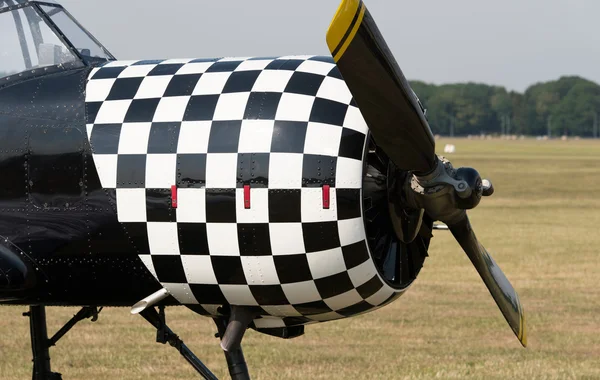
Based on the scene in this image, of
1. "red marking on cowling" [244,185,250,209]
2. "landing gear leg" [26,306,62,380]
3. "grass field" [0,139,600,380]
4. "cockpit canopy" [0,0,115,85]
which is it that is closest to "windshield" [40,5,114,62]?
"cockpit canopy" [0,0,115,85]

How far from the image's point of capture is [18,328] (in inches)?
604

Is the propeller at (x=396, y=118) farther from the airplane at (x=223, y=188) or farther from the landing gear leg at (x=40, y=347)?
the landing gear leg at (x=40, y=347)

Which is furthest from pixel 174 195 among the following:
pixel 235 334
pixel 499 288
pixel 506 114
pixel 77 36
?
pixel 506 114

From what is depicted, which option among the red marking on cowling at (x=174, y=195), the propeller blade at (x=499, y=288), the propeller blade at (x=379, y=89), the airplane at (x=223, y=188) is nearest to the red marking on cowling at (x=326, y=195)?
the airplane at (x=223, y=188)

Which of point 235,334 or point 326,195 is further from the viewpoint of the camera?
point 235,334

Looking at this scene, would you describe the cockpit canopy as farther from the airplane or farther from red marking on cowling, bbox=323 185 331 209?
red marking on cowling, bbox=323 185 331 209

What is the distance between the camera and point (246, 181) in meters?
6.77

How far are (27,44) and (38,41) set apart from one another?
89 mm

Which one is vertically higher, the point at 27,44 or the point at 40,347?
the point at 27,44

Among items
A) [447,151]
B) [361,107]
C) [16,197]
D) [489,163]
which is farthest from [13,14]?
[447,151]

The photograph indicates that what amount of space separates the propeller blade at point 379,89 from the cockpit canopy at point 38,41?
2446mm

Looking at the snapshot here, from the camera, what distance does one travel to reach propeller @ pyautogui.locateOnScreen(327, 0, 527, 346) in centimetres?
584

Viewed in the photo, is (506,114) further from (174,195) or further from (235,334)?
(174,195)

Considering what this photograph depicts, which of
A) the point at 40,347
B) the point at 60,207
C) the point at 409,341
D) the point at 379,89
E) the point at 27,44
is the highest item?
the point at 27,44
